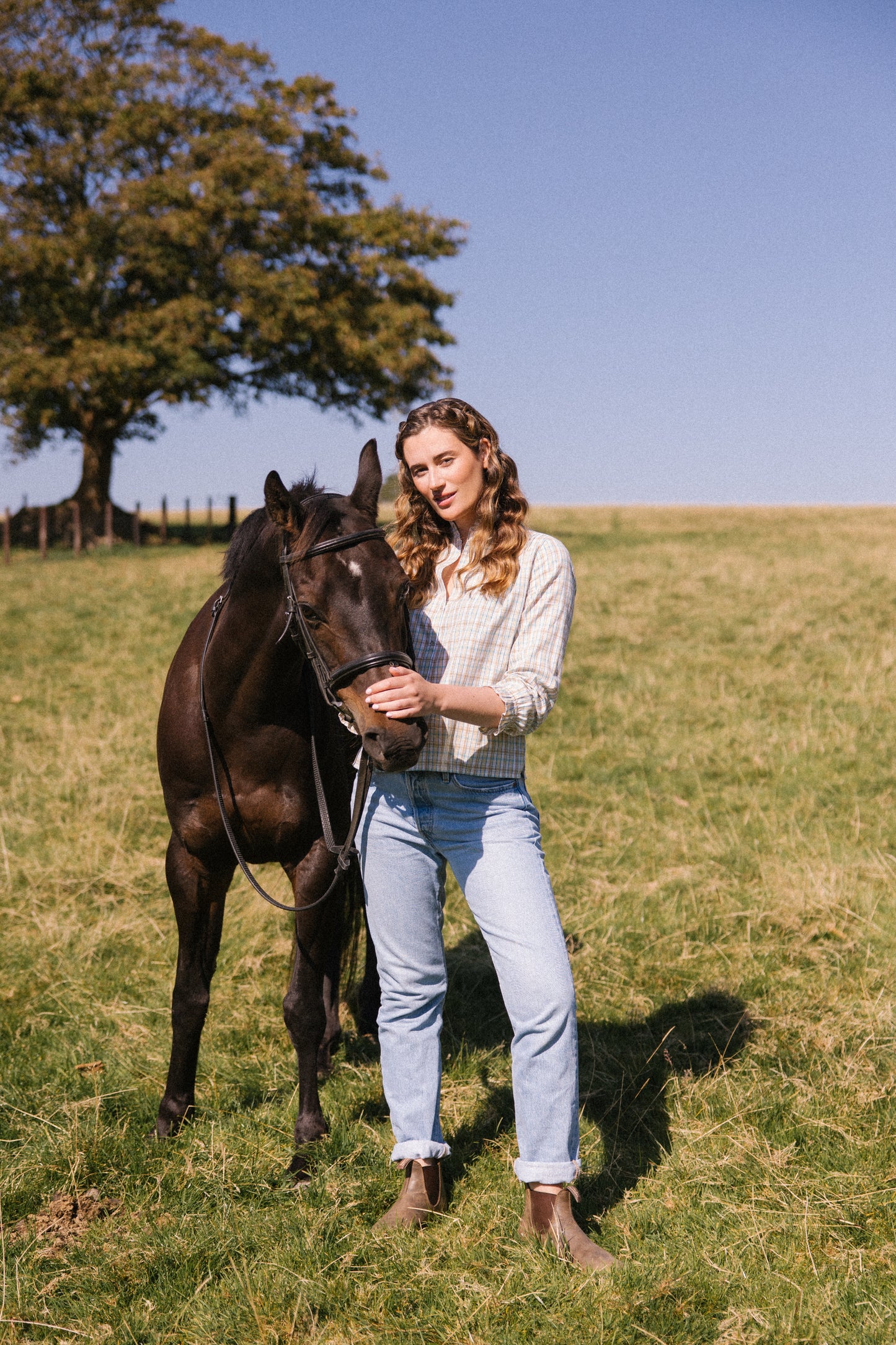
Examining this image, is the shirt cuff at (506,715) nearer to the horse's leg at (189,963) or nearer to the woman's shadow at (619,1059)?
the horse's leg at (189,963)

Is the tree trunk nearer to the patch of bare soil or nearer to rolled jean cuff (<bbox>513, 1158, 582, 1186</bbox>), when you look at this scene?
the patch of bare soil

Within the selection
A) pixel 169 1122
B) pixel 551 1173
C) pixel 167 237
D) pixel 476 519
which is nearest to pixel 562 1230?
pixel 551 1173

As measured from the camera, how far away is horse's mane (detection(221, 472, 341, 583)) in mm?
3072

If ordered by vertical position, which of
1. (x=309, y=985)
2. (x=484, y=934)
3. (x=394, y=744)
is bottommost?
(x=309, y=985)

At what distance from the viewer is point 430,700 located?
8.57ft

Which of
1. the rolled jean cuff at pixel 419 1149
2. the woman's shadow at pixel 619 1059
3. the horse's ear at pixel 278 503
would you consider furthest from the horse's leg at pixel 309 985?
the horse's ear at pixel 278 503

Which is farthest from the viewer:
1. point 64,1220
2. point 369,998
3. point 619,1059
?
point 369,998

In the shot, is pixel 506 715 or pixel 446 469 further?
pixel 446 469

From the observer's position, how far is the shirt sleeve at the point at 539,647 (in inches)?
110

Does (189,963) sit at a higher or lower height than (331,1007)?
higher

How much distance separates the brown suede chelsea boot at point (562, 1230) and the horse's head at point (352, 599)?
133cm

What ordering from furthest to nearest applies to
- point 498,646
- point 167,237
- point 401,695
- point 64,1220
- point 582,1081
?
point 167,237 < point 582,1081 < point 64,1220 < point 498,646 < point 401,695

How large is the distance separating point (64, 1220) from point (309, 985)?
1.03 metres

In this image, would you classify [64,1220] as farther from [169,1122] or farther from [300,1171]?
[300,1171]
